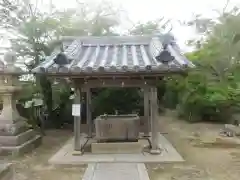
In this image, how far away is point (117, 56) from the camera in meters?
8.79

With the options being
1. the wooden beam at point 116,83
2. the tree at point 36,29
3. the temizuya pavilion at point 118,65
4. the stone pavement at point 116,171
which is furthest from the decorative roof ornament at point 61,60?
the tree at point 36,29

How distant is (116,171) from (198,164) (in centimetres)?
207

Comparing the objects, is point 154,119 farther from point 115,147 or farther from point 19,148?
point 19,148

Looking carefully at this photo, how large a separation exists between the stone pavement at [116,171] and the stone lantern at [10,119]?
8.87ft

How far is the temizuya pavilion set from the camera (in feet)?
23.0

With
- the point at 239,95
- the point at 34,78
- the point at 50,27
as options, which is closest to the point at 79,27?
Result: the point at 50,27

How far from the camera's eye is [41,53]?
12242mm

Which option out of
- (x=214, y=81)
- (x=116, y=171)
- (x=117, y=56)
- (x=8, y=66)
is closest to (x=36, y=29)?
(x=8, y=66)

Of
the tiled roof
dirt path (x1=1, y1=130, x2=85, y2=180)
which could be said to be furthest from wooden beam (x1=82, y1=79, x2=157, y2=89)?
dirt path (x1=1, y1=130, x2=85, y2=180)

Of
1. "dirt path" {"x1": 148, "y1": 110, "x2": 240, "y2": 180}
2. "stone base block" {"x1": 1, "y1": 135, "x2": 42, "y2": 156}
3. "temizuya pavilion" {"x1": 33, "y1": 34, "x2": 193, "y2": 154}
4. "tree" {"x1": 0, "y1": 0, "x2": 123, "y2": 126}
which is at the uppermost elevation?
"tree" {"x1": 0, "y1": 0, "x2": 123, "y2": 126}

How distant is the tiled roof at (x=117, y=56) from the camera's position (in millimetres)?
7004

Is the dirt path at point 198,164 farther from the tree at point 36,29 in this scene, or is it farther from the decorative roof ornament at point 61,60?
the tree at point 36,29

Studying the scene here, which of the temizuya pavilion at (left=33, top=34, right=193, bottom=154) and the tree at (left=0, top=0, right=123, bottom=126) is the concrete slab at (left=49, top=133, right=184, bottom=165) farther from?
the tree at (left=0, top=0, right=123, bottom=126)

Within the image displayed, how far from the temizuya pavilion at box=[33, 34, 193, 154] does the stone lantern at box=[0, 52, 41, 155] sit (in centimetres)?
134
